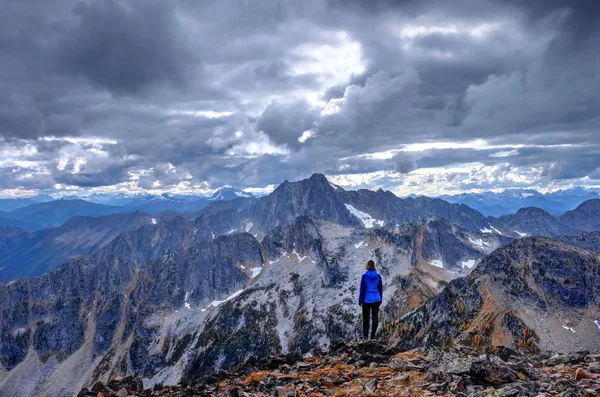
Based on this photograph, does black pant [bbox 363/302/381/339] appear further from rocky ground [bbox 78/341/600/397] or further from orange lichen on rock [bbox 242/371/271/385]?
orange lichen on rock [bbox 242/371/271/385]

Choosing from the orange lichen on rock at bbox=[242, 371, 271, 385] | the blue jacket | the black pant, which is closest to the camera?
the orange lichen on rock at bbox=[242, 371, 271, 385]

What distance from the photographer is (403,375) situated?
21.0m

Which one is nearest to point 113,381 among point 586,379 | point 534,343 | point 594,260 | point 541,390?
point 541,390

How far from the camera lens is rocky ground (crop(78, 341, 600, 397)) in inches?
703

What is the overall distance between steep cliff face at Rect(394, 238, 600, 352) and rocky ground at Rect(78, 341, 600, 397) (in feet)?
245

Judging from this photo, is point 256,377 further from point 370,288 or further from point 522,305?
point 522,305

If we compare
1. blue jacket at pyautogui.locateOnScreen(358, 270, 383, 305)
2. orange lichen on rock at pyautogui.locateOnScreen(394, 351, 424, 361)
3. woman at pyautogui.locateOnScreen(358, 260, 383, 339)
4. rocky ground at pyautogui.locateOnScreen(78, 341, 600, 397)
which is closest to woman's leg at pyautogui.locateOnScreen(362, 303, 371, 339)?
woman at pyautogui.locateOnScreen(358, 260, 383, 339)

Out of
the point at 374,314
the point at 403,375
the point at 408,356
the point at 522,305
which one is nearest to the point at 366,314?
the point at 374,314

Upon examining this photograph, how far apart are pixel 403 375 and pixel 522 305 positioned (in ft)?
366

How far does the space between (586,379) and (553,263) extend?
12927cm

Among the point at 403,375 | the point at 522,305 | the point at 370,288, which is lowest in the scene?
the point at 522,305

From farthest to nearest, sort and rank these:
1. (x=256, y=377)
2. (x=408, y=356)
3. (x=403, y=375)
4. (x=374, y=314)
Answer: (x=374, y=314)
(x=408, y=356)
(x=256, y=377)
(x=403, y=375)

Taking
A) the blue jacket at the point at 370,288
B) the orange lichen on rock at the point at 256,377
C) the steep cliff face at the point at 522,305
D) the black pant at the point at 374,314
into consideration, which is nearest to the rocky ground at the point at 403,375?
the orange lichen on rock at the point at 256,377

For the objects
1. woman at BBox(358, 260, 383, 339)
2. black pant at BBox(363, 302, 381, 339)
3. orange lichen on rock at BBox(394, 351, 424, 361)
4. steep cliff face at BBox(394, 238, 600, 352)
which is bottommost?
steep cliff face at BBox(394, 238, 600, 352)
